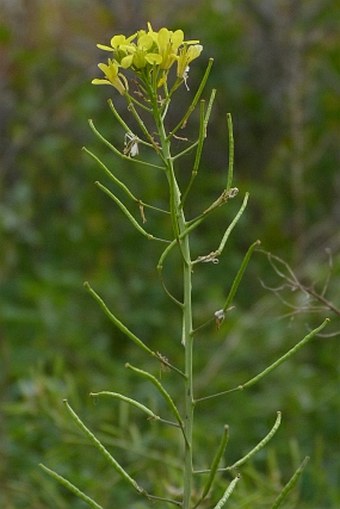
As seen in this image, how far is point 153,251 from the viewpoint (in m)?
3.58

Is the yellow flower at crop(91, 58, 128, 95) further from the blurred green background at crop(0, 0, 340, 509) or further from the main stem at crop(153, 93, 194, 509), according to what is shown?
the blurred green background at crop(0, 0, 340, 509)

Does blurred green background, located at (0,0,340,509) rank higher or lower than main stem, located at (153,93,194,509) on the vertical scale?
lower

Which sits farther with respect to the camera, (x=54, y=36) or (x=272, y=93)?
(x=54, y=36)

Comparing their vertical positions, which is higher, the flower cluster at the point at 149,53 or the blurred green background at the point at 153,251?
the flower cluster at the point at 149,53

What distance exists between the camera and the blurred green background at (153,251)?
7.71 feet

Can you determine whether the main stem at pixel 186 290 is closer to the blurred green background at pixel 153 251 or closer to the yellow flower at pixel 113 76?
the yellow flower at pixel 113 76

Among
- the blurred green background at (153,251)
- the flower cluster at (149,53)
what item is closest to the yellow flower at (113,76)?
the flower cluster at (149,53)

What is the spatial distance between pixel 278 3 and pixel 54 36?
953mm

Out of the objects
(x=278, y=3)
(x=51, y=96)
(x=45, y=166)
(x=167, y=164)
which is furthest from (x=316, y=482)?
(x=278, y=3)

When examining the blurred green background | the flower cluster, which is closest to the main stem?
the flower cluster

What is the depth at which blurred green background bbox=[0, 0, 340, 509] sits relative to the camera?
2350 millimetres

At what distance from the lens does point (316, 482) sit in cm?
207

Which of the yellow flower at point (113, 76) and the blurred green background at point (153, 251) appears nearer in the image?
the yellow flower at point (113, 76)

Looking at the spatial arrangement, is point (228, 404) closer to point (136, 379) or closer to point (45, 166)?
point (136, 379)
